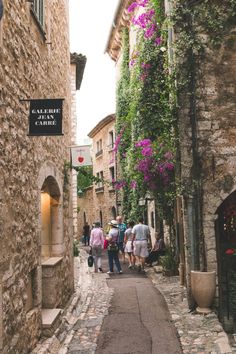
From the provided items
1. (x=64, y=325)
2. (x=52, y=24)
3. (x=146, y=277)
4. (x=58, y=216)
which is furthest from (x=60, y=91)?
(x=146, y=277)

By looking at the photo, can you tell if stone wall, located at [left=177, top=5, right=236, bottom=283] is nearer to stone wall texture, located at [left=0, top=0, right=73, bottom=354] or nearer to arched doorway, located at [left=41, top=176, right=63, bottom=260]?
arched doorway, located at [left=41, top=176, right=63, bottom=260]

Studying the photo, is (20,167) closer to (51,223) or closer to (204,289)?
(51,223)

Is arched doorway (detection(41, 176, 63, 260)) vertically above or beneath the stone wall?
beneath

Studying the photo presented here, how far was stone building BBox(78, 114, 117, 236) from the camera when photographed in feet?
72.9

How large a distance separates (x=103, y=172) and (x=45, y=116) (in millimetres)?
19236

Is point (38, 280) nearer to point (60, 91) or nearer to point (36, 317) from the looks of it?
point (36, 317)

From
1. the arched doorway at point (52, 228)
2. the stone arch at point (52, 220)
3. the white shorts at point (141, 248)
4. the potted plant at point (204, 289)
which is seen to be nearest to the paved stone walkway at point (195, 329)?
the potted plant at point (204, 289)

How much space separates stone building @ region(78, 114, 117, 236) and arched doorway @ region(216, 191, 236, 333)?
44.9 feet

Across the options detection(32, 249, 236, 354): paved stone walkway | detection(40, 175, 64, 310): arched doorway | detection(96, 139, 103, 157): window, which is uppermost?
detection(96, 139, 103, 157): window

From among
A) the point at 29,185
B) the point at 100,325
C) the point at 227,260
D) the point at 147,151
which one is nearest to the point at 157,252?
the point at 147,151

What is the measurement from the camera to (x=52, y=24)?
6.94 meters

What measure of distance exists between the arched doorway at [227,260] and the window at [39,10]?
14.7 feet

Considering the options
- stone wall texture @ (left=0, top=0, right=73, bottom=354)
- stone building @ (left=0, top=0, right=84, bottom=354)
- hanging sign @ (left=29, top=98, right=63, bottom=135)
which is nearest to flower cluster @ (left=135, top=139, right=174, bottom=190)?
stone building @ (left=0, top=0, right=84, bottom=354)

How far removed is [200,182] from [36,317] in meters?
3.59
